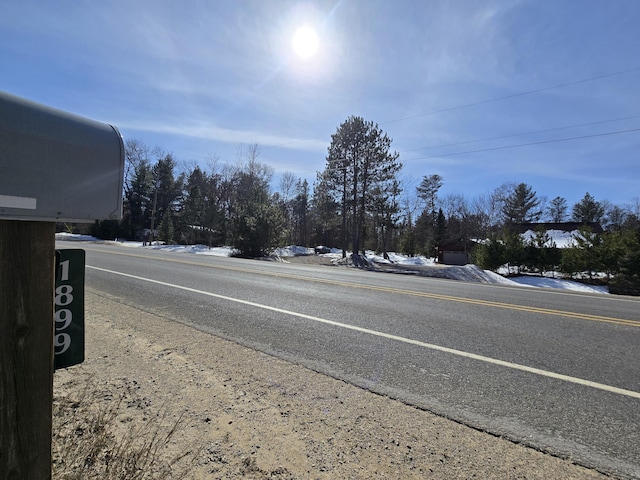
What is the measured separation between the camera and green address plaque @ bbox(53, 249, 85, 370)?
152 centimetres

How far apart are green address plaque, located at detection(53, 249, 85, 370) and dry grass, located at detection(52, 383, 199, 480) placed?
2.74ft

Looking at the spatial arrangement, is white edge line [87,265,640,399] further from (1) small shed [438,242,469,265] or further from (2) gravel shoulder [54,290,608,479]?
(1) small shed [438,242,469,265]

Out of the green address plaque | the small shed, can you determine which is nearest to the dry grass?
the green address plaque

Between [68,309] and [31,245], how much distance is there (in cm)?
47

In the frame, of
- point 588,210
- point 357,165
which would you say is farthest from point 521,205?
point 357,165

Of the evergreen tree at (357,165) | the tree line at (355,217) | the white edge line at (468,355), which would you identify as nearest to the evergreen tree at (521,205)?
the tree line at (355,217)

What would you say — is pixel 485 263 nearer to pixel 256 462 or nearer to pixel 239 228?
pixel 239 228

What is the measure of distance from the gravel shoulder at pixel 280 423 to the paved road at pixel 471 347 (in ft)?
0.81

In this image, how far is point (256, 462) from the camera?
2.20 m

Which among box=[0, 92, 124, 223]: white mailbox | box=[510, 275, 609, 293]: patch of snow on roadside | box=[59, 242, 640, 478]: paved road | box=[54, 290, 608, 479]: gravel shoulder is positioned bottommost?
box=[510, 275, 609, 293]: patch of snow on roadside

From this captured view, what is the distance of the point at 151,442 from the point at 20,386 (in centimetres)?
133

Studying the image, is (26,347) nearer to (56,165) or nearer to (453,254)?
(56,165)

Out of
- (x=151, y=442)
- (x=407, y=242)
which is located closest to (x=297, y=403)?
(x=151, y=442)

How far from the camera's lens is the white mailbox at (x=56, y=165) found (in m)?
1.12
